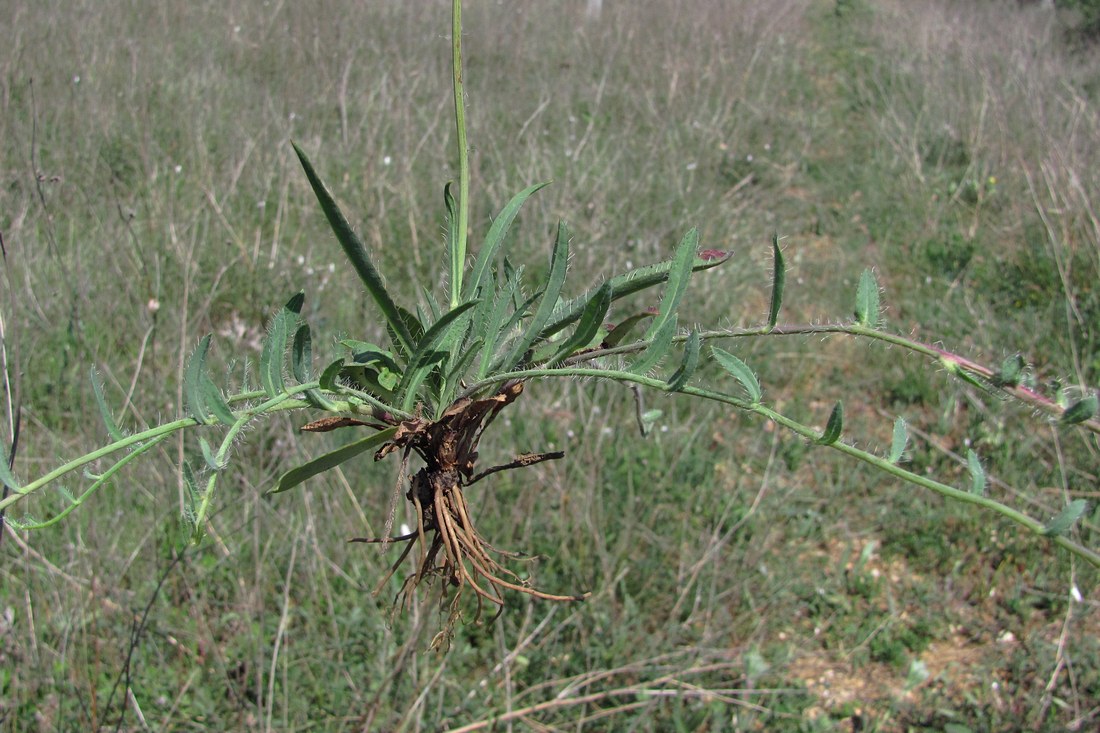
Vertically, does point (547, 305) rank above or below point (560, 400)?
above

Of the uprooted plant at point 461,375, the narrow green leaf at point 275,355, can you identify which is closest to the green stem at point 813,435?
the uprooted plant at point 461,375

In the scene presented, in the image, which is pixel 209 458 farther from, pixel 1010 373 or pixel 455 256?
pixel 1010 373

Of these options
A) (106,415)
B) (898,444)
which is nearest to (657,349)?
(898,444)

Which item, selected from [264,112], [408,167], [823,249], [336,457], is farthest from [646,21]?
[336,457]

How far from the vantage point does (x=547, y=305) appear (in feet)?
1.66

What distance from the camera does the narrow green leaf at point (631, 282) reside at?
534 mm

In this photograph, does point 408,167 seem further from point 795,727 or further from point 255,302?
point 795,727

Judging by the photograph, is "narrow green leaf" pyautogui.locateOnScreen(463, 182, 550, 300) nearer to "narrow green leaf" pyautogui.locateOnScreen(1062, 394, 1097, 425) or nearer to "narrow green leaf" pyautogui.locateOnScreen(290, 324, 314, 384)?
"narrow green leaf" pyautogui.locateOnScreen(290, 324, 314, 384)

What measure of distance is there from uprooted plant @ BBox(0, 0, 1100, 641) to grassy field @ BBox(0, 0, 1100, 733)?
61 mm

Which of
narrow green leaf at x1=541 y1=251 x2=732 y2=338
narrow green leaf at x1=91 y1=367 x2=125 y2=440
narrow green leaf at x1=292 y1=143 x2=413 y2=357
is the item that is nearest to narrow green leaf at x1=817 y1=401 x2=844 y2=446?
narrow green leaf at x1=541 y1=251 x2=732 y2=338

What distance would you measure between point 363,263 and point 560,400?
1.63 m

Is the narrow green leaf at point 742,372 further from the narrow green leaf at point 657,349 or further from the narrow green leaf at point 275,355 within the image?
the narrow green leaf at point 275,355

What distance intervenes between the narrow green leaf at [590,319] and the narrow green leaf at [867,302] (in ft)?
0.47

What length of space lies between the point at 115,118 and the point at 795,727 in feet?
9.46
